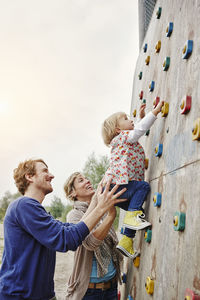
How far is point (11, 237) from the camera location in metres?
2.28

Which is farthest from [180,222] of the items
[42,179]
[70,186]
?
[70,186]

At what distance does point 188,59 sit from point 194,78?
256mm

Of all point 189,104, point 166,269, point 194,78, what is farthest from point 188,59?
point 166,269

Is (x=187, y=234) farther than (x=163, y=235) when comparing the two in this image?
No

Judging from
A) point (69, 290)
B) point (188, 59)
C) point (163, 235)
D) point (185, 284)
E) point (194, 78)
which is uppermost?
point (188, 59)

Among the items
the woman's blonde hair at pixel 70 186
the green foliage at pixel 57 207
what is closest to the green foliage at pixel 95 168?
the green foliage at pixel 57 207

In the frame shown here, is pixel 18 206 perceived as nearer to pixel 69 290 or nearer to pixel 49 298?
pixel 49 298

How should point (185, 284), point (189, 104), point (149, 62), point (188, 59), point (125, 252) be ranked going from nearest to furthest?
1. point (185, 284)
2. point (189, 104)
3. point (188, 59)
4. point (125, 252)
5. point (149, 62)

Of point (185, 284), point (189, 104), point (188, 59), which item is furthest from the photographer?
point (188, 59)

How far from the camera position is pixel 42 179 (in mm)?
2668

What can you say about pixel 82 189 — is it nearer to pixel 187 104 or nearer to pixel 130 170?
pixel 130 170

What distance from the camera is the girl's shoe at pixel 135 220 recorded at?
8.94 feet

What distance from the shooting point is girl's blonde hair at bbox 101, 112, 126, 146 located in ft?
10.8

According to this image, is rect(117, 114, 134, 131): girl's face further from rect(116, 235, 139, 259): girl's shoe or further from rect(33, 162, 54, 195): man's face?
rect(116, 235, 139, 259): girl's shoe
